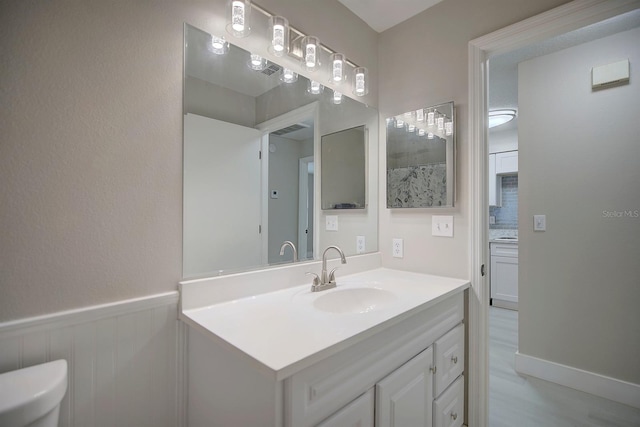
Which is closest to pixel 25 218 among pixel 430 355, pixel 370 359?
pixel 370 359

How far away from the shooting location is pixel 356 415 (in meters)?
0.91

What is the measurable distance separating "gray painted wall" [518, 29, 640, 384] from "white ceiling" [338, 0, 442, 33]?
1.16 m

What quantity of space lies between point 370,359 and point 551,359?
2015 millimetres

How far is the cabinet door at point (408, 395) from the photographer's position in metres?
1.00

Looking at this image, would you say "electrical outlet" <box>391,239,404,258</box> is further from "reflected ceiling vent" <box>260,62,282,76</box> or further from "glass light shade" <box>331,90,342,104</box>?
"reflected ceiling vent" <box>260,62,282,76</box>

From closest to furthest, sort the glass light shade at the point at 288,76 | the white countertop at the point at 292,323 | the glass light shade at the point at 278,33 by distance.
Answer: the white countertop at the point at 292,323 → the glass light shade at the point at 278,33 → the glass light shade at the point at 288,76

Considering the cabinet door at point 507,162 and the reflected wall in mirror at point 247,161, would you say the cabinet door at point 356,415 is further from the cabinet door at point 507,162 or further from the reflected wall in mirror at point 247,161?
the cabinet door at point 507,162

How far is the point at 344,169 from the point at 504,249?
308cm

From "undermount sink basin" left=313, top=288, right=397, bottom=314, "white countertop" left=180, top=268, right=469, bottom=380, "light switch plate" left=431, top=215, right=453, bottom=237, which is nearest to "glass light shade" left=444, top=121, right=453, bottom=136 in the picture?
"light switch plate" left=431, top=215, right=453, bottom=237

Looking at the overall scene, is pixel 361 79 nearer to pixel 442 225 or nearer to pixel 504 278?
pixel 442 225

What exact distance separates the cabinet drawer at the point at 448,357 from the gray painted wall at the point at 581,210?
1.13 m

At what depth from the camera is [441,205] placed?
64.8 inches

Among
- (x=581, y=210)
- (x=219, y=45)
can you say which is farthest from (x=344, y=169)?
(x=581, y=210)

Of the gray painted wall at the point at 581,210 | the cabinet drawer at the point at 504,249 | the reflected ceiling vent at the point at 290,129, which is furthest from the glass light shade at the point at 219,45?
the cabinet drawer at the point at 504,249
